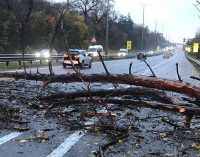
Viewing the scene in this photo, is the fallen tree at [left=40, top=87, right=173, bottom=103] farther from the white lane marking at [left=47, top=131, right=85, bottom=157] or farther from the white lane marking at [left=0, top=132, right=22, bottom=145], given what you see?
the white lane marking at [left=0, top=132, right=22, bottom=145]

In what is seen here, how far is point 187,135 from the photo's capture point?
10195 mm

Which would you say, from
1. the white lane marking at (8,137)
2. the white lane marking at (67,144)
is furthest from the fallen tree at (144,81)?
the white lane marking at (8,137)

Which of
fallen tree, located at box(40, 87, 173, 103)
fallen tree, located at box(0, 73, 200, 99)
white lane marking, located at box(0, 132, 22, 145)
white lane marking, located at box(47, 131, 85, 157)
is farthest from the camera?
fallen tree, located at box(40, 87, 173, 103)

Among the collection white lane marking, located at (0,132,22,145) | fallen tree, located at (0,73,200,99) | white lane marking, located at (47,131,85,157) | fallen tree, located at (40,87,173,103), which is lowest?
white lane marking, located at (47,131,85,157)

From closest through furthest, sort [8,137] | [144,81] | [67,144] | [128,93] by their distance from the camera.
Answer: [67,144] < [8,137] < [144,81] < [128,93]

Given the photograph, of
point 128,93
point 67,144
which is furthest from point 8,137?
point 128,93

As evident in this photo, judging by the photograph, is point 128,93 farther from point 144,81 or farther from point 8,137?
point 8,137

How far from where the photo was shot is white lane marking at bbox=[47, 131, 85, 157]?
8.62 m

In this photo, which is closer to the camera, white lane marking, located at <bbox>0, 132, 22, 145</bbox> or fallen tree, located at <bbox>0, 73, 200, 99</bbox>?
white lane marking, located at <bbox>0, 132, 22, 145</bbox>

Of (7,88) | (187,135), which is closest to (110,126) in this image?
(187,135)

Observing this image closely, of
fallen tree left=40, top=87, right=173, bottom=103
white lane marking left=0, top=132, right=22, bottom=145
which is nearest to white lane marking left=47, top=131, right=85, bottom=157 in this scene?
white lane marking left=0, top=132, right=22, bottom=145

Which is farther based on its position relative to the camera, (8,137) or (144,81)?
(144,81)

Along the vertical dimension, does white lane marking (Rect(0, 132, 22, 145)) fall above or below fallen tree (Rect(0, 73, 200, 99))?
below

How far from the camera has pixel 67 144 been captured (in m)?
9.45
